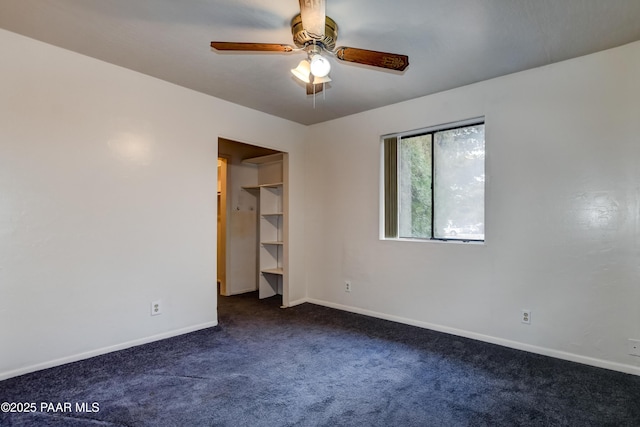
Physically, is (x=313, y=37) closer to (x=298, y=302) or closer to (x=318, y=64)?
(x=318, y=64)

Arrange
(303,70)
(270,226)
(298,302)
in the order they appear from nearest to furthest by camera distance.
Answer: (303,70) < (298,302) < (270,226)

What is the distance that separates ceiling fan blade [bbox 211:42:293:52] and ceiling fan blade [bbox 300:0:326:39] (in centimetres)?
21

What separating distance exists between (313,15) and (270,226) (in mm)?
3707

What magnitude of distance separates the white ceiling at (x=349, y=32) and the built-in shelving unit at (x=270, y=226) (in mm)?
2042

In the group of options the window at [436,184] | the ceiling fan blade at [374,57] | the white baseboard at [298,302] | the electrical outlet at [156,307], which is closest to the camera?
the ceiling fan blade at [374,57]

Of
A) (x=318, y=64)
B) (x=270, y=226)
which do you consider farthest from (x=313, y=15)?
(x=270, y=226)

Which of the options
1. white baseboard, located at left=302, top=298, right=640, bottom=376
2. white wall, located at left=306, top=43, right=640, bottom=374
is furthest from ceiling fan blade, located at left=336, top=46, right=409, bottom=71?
white baseboard, located at left=302, top=298, right=640, bottom=376

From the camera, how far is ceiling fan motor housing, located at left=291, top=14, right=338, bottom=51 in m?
2.10

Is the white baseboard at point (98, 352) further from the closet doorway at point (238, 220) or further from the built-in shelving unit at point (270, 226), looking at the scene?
the closet doorway at point (238, 220)

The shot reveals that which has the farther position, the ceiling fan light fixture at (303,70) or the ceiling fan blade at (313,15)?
the ceiling fan light fixture at (303,70)

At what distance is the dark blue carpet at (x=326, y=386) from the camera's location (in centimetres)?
194

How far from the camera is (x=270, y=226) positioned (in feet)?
17.1

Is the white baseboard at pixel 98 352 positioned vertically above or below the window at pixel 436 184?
below

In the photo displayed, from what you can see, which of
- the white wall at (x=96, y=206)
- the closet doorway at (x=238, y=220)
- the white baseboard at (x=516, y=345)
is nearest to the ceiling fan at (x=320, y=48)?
the white wall at (x=96, y=206)
